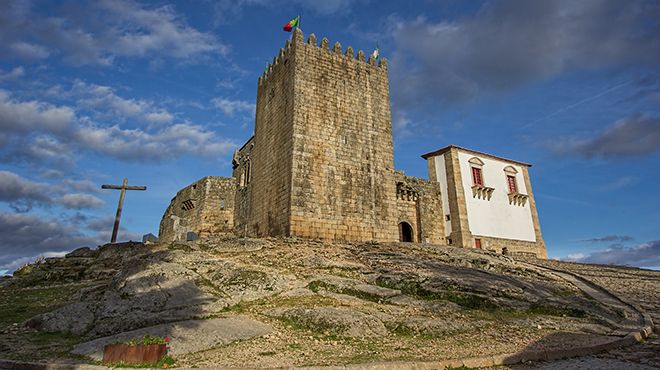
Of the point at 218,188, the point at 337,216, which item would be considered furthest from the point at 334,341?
the point at 218,188

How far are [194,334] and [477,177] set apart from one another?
26.8 meters

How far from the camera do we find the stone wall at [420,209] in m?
26.7

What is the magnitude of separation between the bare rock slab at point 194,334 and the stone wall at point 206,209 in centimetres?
2076

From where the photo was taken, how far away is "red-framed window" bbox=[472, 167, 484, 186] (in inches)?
1139

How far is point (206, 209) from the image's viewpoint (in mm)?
27281

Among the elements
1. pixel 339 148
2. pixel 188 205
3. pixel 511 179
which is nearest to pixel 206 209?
pixel 188 205

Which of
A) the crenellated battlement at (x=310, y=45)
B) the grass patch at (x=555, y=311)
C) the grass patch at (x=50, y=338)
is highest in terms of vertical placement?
the crenellated battlement at (x=310, y=45)

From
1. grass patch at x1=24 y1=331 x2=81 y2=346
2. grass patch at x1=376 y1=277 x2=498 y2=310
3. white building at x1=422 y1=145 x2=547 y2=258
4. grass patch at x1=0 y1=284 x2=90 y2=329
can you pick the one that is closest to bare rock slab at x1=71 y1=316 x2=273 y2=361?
grass patch at x1=24 y1=331 x2=81 y2=346

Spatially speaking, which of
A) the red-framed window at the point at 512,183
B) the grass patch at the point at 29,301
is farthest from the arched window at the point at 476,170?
the grass patch at the point at 29,301

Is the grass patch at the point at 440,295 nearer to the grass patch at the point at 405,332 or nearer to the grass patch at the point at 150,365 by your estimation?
the grass patch at the point at 405,332

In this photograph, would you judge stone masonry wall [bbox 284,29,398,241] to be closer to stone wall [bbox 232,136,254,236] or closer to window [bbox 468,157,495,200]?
stone wall [bbox 232,136,254,236]

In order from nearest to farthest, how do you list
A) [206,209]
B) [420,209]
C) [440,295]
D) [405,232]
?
[440,295], [420,209], [405,232], [206,209]

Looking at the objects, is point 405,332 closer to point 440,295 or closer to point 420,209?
point 440,295

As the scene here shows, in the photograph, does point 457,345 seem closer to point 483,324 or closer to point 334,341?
point 483,324
